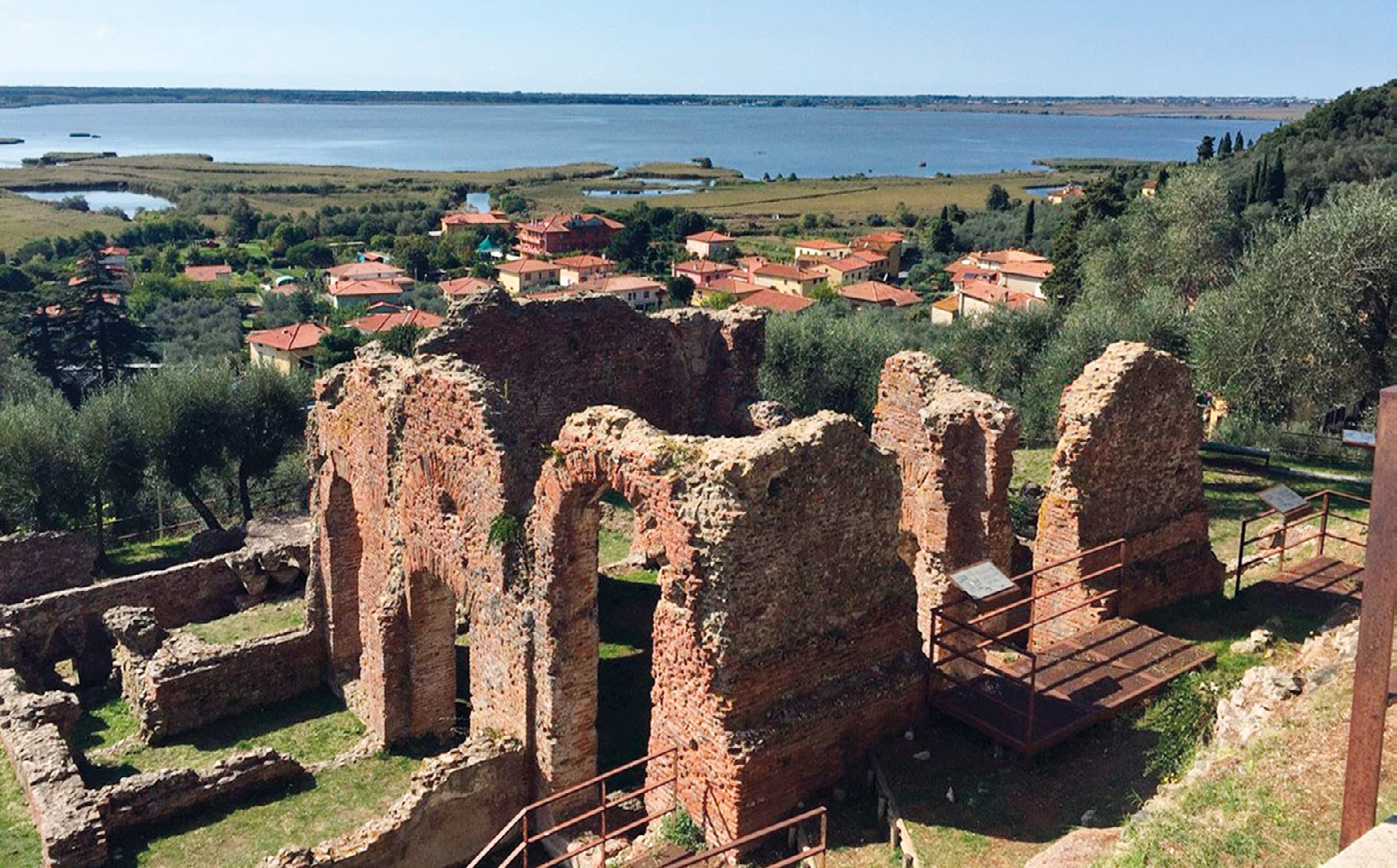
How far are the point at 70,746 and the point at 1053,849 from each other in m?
14.5

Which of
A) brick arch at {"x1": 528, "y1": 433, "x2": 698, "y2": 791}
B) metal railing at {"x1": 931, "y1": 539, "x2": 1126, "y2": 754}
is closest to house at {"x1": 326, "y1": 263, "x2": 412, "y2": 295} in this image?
brick arch at {"x1": 528, "y1": 433, "x2": 698, "y2": 791}

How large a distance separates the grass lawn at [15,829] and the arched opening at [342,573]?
15.1ft

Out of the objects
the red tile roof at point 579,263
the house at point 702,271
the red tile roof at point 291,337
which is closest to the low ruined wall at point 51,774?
the red tile roof at point 291,337

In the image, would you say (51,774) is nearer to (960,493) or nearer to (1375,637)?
(960,493)

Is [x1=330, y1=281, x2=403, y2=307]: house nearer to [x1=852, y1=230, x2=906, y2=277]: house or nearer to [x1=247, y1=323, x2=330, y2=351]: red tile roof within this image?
[x1=247, y1=323, x2=330, y2=351]: red tile roof

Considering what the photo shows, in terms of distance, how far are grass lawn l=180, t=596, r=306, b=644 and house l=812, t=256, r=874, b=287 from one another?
73251 mm

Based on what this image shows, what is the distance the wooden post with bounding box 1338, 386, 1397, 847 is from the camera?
5.53 m

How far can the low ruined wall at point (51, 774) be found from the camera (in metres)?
12.6

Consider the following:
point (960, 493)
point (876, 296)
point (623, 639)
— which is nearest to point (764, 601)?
point (960, 493)

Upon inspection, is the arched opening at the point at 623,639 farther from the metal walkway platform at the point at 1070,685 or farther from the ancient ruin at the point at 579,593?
the metal walkway platform at the point at 1070,685

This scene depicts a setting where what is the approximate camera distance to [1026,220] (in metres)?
102

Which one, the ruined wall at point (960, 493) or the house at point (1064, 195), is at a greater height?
the house at point (1064, 195)

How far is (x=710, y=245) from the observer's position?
112 meters

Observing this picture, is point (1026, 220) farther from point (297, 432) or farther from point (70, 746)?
point (70, 746)
